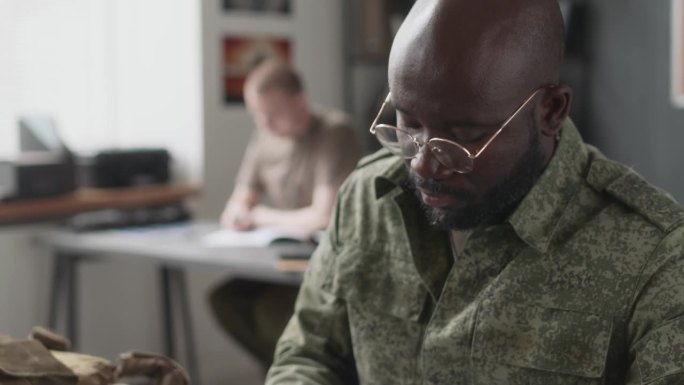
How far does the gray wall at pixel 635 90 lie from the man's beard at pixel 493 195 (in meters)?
2.78

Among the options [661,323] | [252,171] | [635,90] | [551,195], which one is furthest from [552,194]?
[635,90]

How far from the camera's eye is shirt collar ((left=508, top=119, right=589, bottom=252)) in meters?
1.16

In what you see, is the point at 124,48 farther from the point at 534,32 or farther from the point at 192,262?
the point at 534,32

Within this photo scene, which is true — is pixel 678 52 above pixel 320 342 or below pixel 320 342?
above

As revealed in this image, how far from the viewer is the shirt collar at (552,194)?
116 centimetres

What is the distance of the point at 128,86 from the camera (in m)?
4.20

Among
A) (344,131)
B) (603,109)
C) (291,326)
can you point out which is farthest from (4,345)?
(603,109)

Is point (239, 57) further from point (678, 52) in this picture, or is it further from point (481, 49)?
point (481, 49)

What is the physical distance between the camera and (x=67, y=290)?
3.71 meters

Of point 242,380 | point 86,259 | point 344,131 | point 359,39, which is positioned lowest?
point 242,380

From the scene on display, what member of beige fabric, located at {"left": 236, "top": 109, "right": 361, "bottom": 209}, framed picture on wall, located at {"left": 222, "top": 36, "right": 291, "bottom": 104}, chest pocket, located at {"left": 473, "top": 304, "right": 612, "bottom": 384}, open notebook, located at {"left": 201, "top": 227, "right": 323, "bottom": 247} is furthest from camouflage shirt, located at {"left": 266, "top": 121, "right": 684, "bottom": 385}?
framed picture on wall, located at {"left": 222, "top": 36, "right": 291, "bottom": 104}

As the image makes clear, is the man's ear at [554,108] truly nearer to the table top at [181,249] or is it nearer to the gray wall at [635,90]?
the table top at [181,249]

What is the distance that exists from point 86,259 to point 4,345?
251cm

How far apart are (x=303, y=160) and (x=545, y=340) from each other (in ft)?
8.22
